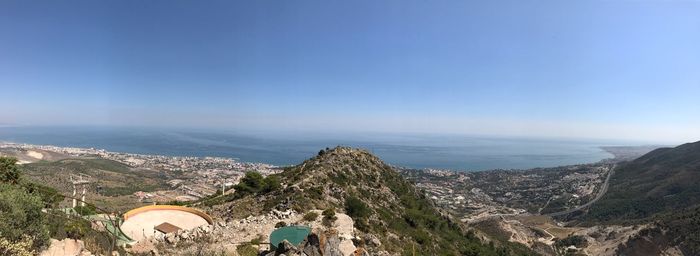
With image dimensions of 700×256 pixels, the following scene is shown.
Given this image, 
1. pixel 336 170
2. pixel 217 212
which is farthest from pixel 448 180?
pixel 217 212

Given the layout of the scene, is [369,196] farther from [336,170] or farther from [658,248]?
[658,248]

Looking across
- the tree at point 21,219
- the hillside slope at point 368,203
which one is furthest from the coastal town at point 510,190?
the tree at point 21,219

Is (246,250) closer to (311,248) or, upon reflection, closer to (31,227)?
(311,248)

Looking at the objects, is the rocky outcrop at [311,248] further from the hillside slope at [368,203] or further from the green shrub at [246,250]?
the hillside slope at [368,203]

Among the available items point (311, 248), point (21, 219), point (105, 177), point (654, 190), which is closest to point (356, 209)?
point (311, 248)

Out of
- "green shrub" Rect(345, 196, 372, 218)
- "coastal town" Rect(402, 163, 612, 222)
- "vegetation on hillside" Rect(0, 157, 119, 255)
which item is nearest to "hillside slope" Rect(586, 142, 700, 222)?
"coastal town" Rect(402, 163, 612, 222)

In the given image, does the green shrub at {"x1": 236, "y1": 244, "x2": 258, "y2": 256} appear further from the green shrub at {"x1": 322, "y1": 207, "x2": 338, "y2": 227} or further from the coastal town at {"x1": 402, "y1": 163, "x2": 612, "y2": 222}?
the coastal town at {"x1": 402, "y1": 163, "x2": 612, "y2": 222}
